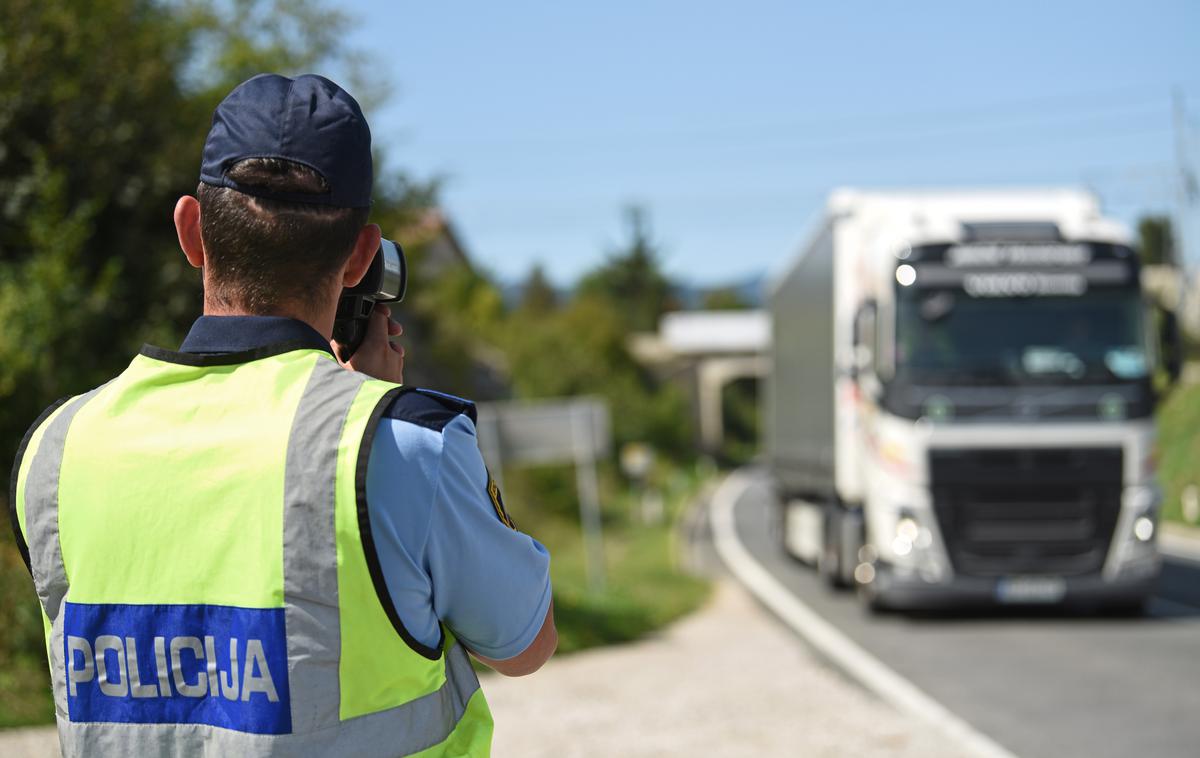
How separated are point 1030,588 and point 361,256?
11.8 metres

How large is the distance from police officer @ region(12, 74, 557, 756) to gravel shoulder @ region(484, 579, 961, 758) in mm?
5504

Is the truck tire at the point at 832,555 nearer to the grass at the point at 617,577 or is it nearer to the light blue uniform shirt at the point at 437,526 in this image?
the grass at the point at 617,577

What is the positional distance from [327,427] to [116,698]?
1.56 ft

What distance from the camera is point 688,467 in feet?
201

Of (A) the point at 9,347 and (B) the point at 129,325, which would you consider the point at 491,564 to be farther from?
(B) the point at 129,325

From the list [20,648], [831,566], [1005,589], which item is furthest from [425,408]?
[831,566]

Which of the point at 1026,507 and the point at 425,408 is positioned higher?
the point at 425,408

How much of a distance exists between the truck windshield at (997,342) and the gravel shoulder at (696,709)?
9.59 feet

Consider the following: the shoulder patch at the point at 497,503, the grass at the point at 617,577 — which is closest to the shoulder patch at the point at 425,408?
the shoulder patch at the point at 497,503

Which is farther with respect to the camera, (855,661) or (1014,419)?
(1014,419)

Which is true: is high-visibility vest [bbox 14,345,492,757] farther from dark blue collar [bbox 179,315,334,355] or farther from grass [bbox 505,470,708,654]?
grass [bbox 505,470,708,654]

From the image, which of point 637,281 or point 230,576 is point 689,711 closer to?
point 230,576

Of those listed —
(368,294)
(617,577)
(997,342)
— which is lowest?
(617,577)

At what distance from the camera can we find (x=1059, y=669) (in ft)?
34.6
